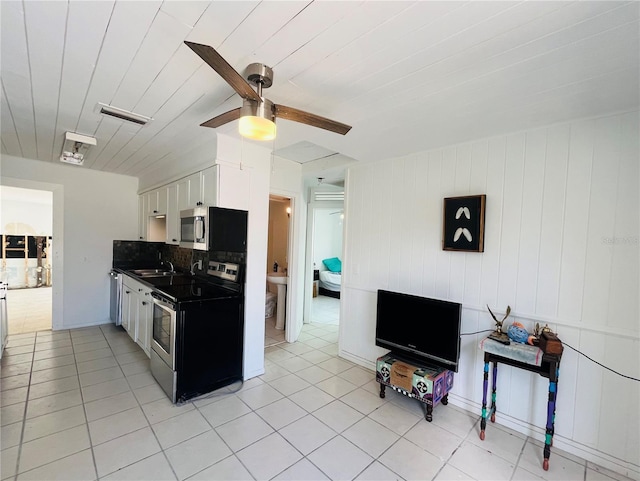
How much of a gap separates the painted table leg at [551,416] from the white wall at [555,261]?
0.23 m

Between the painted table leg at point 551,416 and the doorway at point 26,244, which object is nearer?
the painted table leg at point 551,416

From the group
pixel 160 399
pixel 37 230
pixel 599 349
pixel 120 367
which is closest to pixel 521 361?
pixel 599 349

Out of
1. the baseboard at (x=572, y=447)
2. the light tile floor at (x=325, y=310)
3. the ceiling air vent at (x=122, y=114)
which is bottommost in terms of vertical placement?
the light tile floor at (x=325, y=310)

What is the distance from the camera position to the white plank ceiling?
1188mm

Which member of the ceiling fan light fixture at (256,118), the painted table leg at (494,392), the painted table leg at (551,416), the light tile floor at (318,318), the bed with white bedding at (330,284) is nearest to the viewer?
the ceiling fan light fixture at (256,118)

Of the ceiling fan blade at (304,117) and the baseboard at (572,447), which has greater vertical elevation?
the ceiling fan blade at (304,117)

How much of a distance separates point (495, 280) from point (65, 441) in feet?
11.5

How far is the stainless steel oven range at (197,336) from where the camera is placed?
97.6 inches

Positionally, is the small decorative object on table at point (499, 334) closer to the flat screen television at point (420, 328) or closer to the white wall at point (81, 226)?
the flat screen television at point (420, 328)

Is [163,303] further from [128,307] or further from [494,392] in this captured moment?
[494,392]

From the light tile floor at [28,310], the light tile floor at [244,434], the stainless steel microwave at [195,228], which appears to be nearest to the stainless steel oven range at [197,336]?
the light tile floor at [244,434]

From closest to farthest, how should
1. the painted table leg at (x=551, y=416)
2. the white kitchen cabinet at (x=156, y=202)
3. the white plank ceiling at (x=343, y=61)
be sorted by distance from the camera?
the white plank ceiling at (x=343, y=61)
the painted table leg at (x=551, y=416)
the white kitchen cabinet at (x=156, y=202)

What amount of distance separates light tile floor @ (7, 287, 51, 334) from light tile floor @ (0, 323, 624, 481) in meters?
1.54

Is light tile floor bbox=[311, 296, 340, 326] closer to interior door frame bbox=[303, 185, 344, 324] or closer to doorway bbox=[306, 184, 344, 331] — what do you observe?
doorway bbox=[306, 184, 344, 331]
